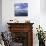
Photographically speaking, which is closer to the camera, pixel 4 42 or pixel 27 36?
pixel 4 42

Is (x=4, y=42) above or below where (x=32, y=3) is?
below

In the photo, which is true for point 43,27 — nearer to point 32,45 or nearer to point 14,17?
point 32,45

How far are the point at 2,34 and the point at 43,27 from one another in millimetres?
1995

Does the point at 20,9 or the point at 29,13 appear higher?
the point at 20,9

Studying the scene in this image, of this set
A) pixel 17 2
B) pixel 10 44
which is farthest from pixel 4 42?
pixel 17 2

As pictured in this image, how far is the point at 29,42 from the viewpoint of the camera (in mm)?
5809

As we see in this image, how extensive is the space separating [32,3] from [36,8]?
0.86 feet

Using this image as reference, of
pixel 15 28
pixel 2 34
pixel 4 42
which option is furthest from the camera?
pixel 15 28

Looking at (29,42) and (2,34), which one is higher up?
(2,34)

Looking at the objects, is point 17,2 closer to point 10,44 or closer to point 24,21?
point 24,21

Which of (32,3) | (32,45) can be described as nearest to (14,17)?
(32,3)

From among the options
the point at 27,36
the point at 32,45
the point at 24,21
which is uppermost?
the point at 24,21

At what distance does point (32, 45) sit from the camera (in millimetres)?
5828

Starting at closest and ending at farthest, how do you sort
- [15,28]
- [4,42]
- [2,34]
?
[4,42]
[2,34]
[15,28]
